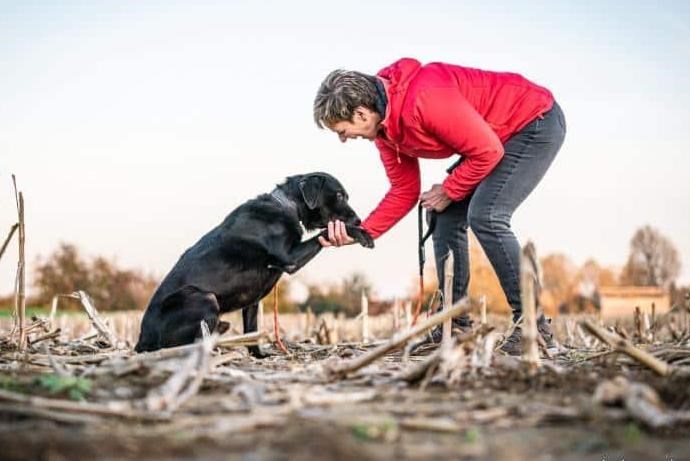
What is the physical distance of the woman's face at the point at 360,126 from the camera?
5.67 m

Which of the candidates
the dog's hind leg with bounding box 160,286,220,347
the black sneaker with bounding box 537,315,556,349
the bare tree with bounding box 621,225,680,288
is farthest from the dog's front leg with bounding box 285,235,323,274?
the bare tree with bounding box 621,225,680,288

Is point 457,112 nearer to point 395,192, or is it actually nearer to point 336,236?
point 395,192

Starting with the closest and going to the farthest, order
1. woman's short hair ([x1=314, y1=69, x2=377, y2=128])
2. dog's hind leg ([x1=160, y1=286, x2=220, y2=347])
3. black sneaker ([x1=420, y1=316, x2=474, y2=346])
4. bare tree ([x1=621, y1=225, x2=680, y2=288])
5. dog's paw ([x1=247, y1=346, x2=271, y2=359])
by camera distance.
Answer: woman's short hair ([x1=314, y1=69, x2=377, y2=128])
dog's hind leg ([x1=160, y1=286, x2=220, y2=347])
black sneaker ([x1=420, y1=316, x2=474, y2=346])
dog's paw ([x1=247, y1=346, x2=271, y2=359])
bare tree ([x1=621, y1=225, x2=680, y2=288])

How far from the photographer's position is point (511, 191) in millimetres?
5762

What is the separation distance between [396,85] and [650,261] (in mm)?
71440

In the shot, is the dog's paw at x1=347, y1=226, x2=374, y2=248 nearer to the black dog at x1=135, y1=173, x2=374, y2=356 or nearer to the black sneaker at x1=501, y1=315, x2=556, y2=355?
the black dog at x1=135, y1=173, x2=374, y2=356

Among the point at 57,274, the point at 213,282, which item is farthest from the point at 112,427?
the point at 57,274

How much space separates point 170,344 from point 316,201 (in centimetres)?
187

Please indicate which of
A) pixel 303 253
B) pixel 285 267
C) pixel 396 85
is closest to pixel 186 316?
pixel 285 267

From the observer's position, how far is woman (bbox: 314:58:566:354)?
5508 millimetres

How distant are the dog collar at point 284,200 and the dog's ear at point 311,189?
0.40 feet

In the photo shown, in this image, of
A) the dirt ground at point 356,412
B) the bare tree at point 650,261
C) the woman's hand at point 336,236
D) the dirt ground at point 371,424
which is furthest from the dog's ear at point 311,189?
the bare tree at point 650,261

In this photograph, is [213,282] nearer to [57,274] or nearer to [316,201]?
[316,201]

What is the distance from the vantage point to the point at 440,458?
96.2 inches
